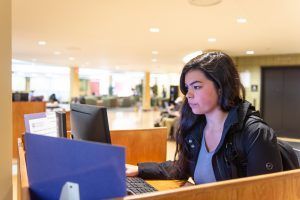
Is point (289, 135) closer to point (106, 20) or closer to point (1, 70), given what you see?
point (106, 20)

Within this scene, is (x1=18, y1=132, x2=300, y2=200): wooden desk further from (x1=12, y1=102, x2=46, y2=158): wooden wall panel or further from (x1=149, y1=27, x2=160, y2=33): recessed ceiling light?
(x1=149, y1=27, x2=160, y2=33): recessed ceiling light

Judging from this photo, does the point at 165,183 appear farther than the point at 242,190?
Yes

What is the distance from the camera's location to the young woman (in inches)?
46.9

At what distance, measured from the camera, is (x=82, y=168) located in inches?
28.5

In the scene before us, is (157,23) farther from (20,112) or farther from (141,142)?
(141,142)

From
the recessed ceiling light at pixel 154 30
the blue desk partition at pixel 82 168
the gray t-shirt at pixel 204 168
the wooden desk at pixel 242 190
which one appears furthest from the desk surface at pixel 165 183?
the recessed ceiling light at pixel 154 30

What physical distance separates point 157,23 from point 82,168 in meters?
4.30

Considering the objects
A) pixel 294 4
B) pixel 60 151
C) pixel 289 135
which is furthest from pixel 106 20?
pixel 289 135

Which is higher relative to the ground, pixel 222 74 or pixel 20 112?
pixel 222 74

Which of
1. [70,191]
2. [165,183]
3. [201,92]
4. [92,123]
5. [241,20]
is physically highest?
[241,20]

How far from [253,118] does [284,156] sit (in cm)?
21

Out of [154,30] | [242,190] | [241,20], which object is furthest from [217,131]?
[154,30]

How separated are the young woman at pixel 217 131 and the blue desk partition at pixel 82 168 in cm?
69

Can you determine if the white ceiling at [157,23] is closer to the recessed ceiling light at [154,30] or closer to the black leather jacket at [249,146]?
the recessed ceiling light at [154,30]
